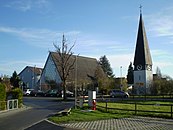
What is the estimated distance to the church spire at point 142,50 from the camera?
91.4 metres

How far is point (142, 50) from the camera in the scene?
94125mm

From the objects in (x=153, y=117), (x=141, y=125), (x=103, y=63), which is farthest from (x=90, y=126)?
(x=103, y=63)

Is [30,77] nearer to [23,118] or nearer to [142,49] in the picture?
[142,49]

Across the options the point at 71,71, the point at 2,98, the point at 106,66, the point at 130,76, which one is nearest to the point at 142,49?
the point at 71,71

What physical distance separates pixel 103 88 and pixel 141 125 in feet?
197

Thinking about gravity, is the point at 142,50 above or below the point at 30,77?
above

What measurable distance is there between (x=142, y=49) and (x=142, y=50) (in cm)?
35

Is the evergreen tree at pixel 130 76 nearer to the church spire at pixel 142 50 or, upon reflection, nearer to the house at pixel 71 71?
the church spire at pixel 142 50

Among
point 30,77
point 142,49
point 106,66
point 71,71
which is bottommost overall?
point 30,77

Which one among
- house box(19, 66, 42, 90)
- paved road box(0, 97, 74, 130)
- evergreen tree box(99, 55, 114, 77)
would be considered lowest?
paved road box(0, 97, 74, 130)

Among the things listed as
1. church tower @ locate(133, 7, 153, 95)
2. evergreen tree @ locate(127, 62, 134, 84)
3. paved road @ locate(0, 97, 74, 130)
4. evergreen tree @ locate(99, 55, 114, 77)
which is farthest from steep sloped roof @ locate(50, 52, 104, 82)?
paved road @ locate(0, 97, 74, 130)

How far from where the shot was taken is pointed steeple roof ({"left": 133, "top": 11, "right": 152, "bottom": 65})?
91.4 meters

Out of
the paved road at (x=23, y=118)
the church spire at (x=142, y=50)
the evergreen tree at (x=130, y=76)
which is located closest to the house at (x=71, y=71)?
the church spire at (x=142, y=50)

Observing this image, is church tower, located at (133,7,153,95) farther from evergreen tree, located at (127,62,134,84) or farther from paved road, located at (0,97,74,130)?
paved road, located at (0,97,74,130)
